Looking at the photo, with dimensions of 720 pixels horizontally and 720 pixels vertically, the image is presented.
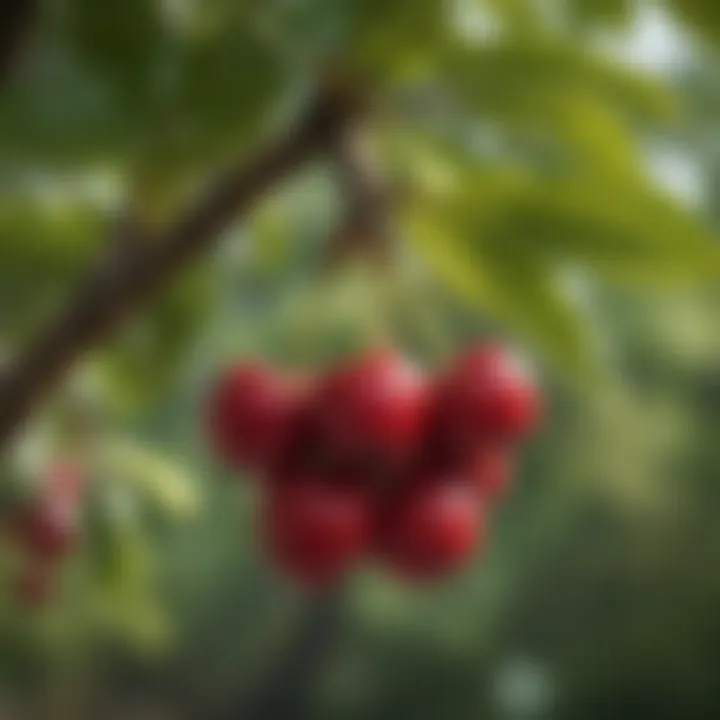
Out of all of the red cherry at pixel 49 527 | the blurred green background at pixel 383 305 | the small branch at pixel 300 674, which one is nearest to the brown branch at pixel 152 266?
the blurred green background at pixel 383 305

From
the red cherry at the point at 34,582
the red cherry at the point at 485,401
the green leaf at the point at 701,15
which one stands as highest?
the red cherry at the point at 34,582

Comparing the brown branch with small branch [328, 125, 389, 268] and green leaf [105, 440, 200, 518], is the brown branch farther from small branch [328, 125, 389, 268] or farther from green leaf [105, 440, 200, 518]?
green leaf [105, 440, 200, 518]

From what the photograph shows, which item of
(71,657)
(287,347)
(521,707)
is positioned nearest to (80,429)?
(287,347)

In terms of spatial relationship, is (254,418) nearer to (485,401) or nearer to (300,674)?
(485,401)

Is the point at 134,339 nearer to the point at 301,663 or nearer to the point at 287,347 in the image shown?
the point at 287,347

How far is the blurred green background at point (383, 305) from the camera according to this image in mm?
198

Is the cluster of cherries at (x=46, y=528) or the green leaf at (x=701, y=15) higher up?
Result: the cluster of cherries at (x=46, y=528)

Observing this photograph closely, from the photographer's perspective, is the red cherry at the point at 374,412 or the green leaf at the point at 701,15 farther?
the red cherry at the point at 374,412

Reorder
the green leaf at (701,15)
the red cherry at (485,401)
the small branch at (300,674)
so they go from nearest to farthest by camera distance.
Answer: the green leaf at (701,15) < the red cherry at (485,401) < the small branch at (300,674)

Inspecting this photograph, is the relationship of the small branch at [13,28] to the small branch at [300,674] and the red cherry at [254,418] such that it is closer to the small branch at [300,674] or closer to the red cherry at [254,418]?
the red cherry at [254,418]

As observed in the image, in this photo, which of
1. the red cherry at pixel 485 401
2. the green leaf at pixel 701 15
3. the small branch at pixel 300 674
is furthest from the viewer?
the small branch at pixel 300 674

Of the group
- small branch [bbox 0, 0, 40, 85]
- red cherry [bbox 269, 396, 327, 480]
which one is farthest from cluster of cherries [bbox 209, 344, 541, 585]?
small branch [bbox 0, 0, 40, 85]

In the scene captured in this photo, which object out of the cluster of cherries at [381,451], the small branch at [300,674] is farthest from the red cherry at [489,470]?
the small branch at [300,674]

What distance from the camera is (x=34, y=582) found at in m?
0.36
